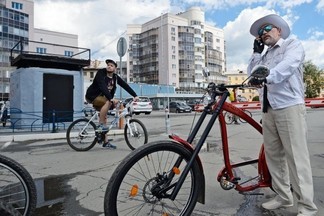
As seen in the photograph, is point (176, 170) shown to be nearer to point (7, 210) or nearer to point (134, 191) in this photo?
point (134, 191)

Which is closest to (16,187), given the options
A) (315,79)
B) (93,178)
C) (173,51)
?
(93,178)

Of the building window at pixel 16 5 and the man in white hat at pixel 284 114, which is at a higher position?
the building window at pixel 16 5

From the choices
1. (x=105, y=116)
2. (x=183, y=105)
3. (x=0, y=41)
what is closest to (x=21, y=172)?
(x=105, y=116)

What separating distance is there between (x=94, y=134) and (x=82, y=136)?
281 mm

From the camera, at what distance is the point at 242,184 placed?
3281 mm

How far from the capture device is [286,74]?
2.76 m

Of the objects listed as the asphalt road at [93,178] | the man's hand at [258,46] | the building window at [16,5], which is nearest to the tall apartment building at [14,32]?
the building window at [16,5]

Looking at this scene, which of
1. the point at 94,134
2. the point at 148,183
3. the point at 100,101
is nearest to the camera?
the point at 148,183

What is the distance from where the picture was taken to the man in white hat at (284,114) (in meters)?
2.86

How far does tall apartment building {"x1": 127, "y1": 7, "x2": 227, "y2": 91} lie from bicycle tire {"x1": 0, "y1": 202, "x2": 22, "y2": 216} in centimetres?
8625

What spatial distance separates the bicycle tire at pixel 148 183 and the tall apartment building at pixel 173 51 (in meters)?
85.8

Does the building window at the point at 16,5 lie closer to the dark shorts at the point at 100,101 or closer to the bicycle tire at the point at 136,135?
the dark shorts at the point at 100,101

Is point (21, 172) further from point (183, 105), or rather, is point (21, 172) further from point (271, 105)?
point (183, 105)

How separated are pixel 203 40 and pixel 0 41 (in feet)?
207
